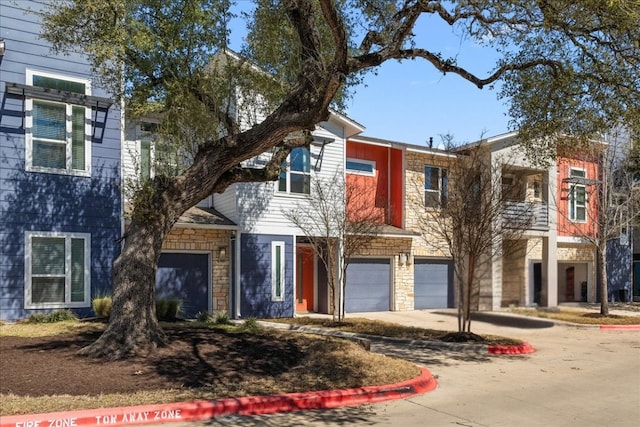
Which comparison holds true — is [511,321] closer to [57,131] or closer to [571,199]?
[571,199]

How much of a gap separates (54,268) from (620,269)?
2649cm

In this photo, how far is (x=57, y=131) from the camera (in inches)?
612

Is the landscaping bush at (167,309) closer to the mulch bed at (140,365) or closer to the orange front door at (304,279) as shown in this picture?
the mulch bed at (140,365)

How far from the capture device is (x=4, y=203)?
14719 mm

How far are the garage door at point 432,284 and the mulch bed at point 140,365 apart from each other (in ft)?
43.7

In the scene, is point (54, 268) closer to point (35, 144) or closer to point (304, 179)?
point (35, 144)

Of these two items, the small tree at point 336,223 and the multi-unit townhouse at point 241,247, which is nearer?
the small tree at point 336,223

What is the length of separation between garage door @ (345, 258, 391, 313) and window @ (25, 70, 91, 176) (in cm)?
1054

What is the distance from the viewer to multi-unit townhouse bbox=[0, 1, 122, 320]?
14.8 m

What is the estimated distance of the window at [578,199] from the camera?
89.5 ft

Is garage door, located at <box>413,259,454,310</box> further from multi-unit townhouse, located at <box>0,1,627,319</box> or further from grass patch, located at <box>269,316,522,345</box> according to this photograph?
grass patch, located at <box>269,316,522,345</box>

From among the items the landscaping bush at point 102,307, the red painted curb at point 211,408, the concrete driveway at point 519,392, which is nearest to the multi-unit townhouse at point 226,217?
the landscaping bush at point 102,307

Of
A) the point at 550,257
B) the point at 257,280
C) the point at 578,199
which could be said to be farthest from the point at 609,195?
the point at 257,280

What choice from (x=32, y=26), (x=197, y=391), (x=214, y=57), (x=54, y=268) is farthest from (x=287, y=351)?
(x=32, y=26)
